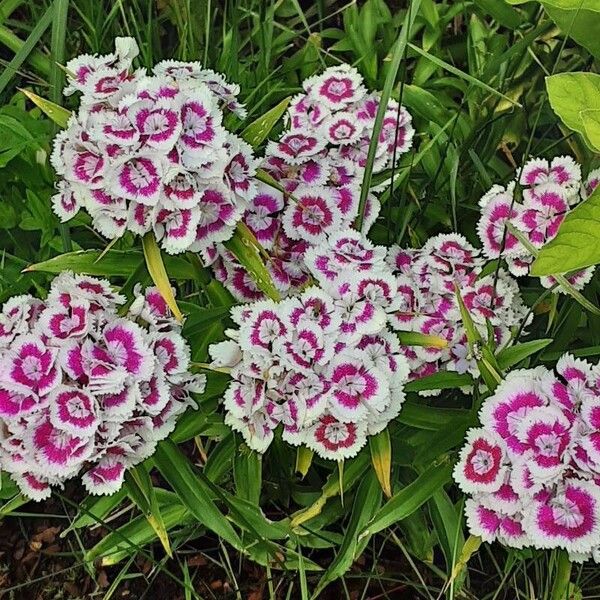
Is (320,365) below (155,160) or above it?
below

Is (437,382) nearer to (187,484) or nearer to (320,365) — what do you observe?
(320,365)

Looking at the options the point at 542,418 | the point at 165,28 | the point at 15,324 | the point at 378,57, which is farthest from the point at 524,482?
the point at 165,28

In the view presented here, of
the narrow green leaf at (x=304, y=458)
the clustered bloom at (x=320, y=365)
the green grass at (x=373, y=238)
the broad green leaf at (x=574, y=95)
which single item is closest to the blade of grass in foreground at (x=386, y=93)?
the green grass at (x=373, y=238)

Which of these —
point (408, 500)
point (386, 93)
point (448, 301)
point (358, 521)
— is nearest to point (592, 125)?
point (386, 93)

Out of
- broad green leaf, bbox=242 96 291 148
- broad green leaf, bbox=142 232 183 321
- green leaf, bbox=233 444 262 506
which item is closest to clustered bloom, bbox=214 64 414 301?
broad green leaf, bbox=242 96 291 148

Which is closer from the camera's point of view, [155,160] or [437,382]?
[155,160]

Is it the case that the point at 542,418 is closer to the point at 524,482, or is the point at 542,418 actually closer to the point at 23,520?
the point at 524,482
